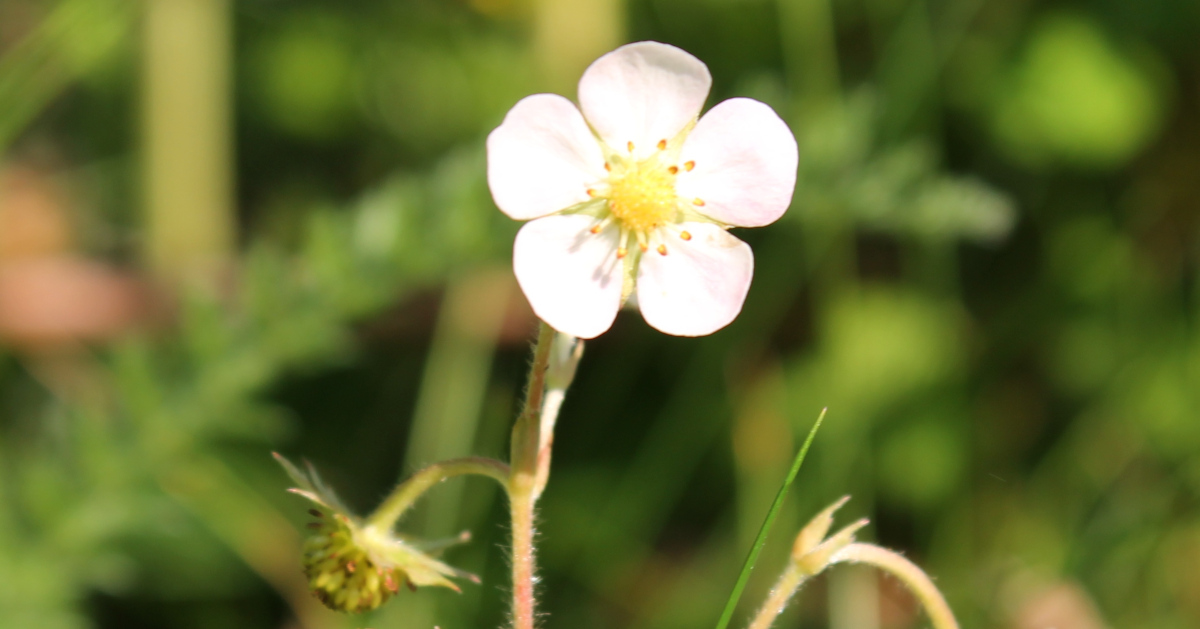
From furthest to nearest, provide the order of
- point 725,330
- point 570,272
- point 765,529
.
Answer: point 725,330 → point 570,272 → point 765,529

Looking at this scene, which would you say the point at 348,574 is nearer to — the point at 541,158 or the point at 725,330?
the point at 541,158

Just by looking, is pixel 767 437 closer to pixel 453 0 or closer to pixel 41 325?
pixel 453 0

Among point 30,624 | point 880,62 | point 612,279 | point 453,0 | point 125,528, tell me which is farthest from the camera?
point 453,0

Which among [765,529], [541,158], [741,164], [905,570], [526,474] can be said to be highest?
[541,158]

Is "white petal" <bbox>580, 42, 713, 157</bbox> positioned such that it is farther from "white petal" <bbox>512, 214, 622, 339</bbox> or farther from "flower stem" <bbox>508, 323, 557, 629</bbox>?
"flower stem" <bbox>508, 323, 557, 629</bbox>

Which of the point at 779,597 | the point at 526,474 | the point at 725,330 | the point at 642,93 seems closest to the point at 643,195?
the point at 642,93

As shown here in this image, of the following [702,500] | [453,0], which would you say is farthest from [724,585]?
[453,0]
